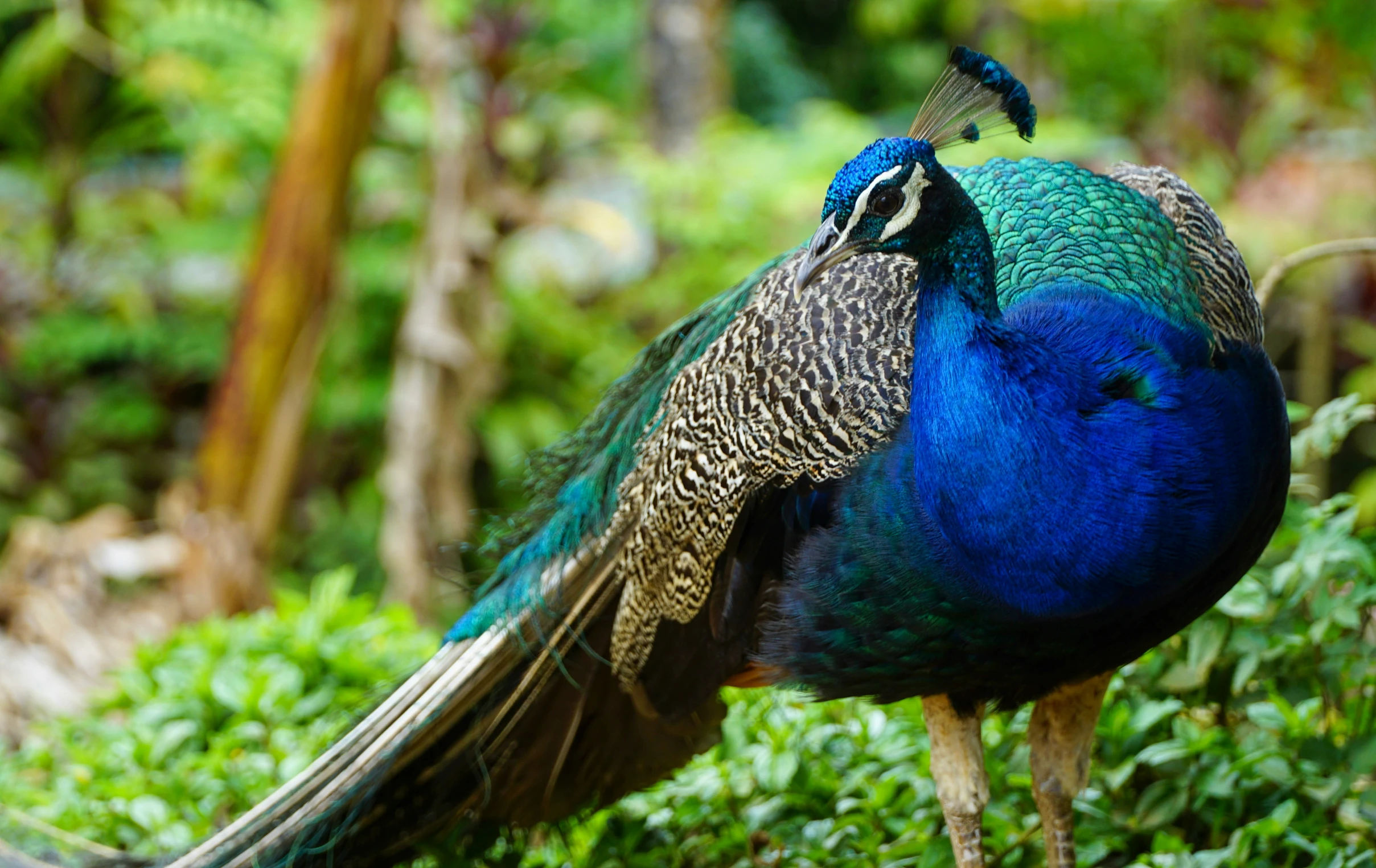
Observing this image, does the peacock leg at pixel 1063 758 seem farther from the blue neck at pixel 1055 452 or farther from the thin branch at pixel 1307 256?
the thin branch at pixel 1307 256

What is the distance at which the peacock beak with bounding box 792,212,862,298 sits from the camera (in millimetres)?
1900

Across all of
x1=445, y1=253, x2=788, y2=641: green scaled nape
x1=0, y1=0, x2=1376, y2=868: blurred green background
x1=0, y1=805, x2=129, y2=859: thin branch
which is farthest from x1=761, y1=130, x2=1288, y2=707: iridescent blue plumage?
x1=0, y1=0, x2=1376, y2=868: blurred green background

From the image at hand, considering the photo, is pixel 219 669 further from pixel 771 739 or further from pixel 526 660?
pixel 771 739

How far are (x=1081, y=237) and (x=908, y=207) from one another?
0.47 m

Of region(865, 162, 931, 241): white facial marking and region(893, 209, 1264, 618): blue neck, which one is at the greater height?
region(865, 162, 931, 241): white facial marking

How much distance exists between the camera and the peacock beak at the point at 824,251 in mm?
1900

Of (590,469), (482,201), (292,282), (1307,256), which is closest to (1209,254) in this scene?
(1307,256)

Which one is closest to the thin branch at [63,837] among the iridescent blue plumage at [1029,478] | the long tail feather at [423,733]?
the long tail feather at [423,733]

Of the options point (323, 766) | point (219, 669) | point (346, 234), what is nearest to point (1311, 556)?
point (323, 766)

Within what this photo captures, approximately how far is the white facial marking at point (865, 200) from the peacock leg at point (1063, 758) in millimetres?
988

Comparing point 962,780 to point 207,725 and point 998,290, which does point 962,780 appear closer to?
point 998,290

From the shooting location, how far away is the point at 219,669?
11.4 ft

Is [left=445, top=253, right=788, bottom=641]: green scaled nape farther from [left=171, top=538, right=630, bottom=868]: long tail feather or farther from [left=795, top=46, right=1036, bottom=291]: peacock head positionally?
[left=795, top=46, right=1036, bottom=291]: peacock head

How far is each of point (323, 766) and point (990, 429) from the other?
4.95 ft
